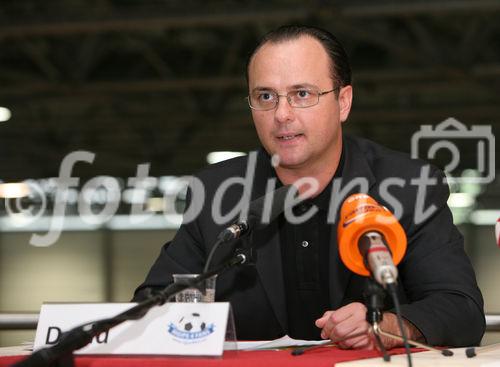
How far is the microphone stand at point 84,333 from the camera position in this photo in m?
1.28

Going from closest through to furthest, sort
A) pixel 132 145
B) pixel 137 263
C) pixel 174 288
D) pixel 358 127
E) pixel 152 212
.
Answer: pixel 174 288, pixel 137 263, pixel 152 212, pixel 358 127, pixel 132 145

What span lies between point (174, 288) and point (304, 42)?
92cm

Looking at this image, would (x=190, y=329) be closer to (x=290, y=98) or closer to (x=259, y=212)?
(x=259, y=212)

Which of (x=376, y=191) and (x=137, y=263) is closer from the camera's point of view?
(x=376, y=191)

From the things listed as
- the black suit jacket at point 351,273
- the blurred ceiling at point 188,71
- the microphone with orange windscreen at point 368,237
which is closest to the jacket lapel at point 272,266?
the black suit jacket at point 351,273

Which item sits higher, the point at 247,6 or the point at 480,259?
the point at 247,6

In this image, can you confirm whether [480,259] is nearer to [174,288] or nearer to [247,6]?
[247,6]

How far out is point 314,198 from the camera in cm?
227

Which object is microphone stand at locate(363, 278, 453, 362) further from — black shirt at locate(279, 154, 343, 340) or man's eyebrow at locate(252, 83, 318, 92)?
man's eyebrow at locate(252, 83, 318, 92)

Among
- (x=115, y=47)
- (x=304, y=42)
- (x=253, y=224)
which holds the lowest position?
(x=253, y=224)

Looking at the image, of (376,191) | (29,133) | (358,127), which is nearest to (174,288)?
(376,191)

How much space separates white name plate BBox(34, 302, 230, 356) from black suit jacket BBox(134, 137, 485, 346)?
24cm

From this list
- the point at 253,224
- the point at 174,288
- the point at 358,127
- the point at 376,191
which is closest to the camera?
the point at 174,288

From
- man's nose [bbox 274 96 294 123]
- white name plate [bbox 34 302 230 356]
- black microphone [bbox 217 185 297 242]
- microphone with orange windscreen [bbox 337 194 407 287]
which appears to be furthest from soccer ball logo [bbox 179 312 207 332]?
man's nose [bbox 274 96 294 123]
